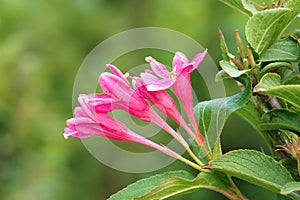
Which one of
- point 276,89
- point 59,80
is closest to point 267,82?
point 276,89

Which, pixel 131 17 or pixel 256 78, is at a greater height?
pixel 131 17

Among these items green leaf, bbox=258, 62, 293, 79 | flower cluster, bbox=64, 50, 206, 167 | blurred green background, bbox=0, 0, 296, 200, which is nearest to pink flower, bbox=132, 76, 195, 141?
flower cluster, bbox=64, 50, 206, 167

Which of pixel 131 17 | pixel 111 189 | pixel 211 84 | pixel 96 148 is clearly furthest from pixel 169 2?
pixel 211 84

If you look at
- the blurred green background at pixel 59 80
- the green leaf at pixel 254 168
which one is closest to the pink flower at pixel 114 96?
the green leaf at pixel 254 168

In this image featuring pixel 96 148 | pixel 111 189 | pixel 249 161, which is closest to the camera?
pixel 249 161

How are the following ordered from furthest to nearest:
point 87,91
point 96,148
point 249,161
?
point 87,91 < point 96,148 < point 249,161

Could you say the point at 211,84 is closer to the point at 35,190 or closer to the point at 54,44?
the point at 35,190
